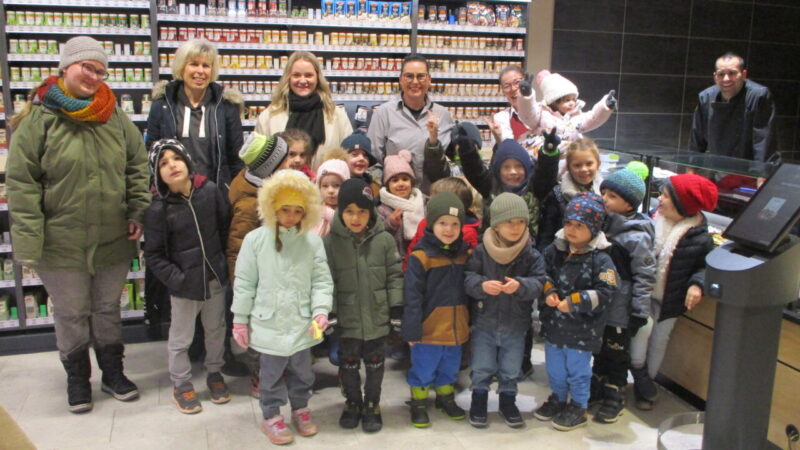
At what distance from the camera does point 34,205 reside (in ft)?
9.62

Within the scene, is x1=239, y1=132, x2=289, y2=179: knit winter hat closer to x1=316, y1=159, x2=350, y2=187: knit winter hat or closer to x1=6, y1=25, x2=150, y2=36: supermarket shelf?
x1=316, y1=159, x2=350, y2=187: knit winter hat

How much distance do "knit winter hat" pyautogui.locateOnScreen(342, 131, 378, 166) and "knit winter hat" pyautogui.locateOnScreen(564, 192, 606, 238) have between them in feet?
3.80

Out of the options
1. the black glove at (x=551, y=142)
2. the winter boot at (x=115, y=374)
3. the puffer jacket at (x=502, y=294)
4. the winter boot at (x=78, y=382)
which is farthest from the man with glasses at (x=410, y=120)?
the winter boot at (x=78, y=382)

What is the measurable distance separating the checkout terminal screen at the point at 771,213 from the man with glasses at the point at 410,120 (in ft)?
5.18

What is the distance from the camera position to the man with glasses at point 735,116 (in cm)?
480

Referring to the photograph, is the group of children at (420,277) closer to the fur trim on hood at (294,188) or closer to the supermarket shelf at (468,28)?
the fur trim on hood at (294,188)

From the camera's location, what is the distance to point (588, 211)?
2.88m

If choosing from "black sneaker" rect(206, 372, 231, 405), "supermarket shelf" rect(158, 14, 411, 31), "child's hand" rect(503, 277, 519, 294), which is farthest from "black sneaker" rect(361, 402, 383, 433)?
"supermarket shelf" rect(158, 14, 411, 31)

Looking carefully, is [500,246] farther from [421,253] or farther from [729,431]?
[729,431]

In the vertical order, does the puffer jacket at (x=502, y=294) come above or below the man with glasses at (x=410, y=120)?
below

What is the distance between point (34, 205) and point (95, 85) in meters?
0.60

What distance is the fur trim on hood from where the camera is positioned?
2.77 metres

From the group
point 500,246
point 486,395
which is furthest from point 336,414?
point 500,246

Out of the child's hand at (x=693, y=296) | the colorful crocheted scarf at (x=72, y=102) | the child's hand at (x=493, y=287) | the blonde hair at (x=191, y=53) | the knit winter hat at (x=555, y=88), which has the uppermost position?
the blonde hair at (x=191, y=53)
